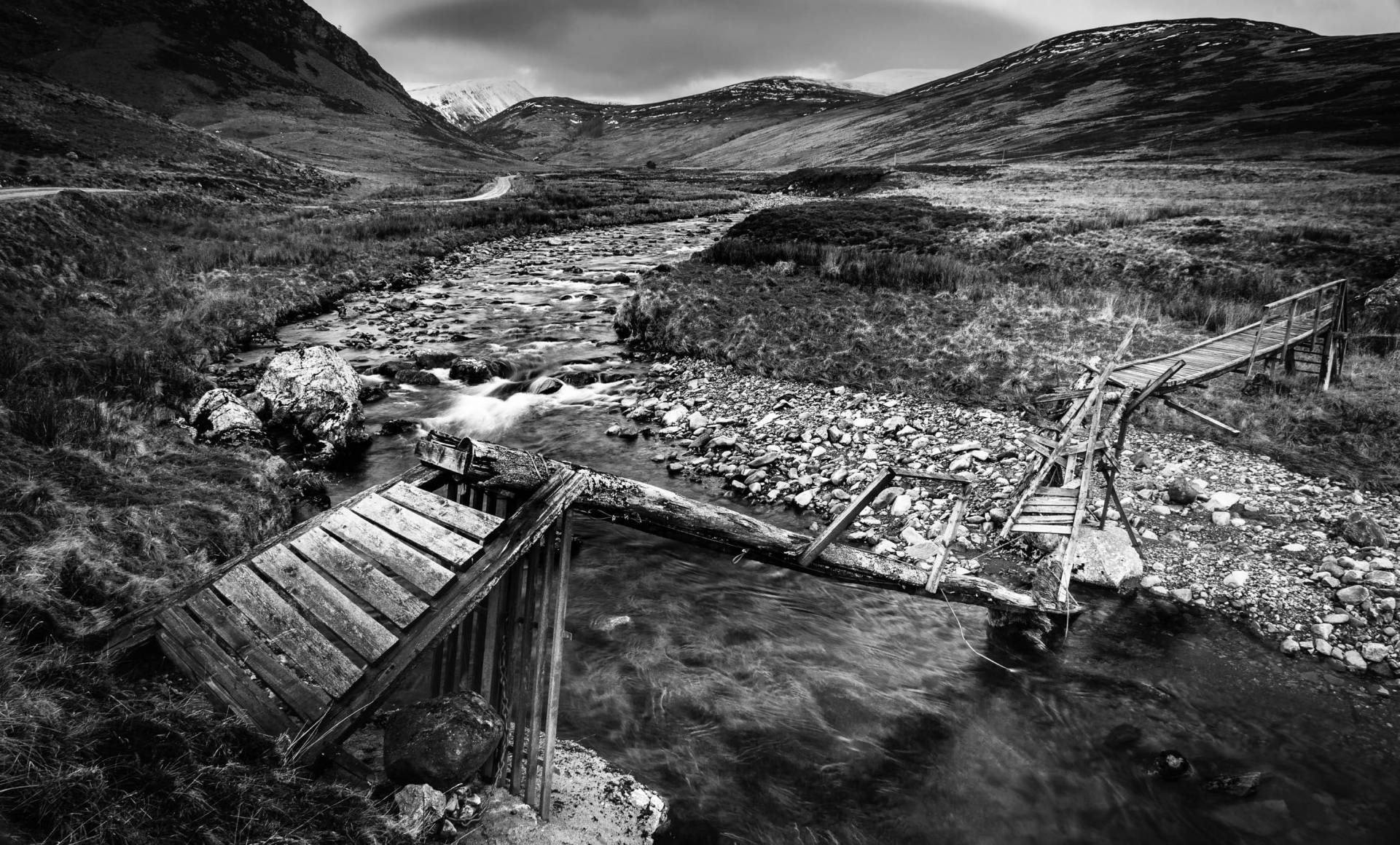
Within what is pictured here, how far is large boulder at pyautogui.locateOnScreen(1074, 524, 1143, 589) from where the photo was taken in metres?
7.71

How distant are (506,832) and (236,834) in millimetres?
1802

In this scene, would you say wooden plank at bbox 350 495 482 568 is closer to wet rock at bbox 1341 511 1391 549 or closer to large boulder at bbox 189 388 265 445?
large boulder at bbox 189 388 265 445

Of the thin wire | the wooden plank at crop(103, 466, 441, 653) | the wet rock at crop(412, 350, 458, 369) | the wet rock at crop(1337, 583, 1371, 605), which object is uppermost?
the wet rock at crop(412, 350, 458, 369)

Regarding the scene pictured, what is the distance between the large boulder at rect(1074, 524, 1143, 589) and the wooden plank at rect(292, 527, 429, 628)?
7.55 m

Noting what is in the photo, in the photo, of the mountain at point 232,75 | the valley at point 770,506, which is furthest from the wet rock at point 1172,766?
the mountain at point 232,75

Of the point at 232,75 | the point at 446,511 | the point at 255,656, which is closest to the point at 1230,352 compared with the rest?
the point at 446,511

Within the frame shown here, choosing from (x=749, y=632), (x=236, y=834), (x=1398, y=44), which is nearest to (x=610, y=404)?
(x=749, y=632)

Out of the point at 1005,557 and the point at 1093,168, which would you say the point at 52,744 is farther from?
the point at 1093,168

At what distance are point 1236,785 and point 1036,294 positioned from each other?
17028mm

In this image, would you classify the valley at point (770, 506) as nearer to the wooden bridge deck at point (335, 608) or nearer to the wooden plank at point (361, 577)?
the wooden bridge deck at point (335, 608)

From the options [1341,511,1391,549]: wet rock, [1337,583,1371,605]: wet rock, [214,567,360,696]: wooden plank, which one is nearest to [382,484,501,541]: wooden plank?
[214,567,360,696]: wooden plank

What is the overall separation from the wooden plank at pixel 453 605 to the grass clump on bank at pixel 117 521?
44 cm

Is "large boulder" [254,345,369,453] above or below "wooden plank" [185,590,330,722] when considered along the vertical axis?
above

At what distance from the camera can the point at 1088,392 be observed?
28.5ft
